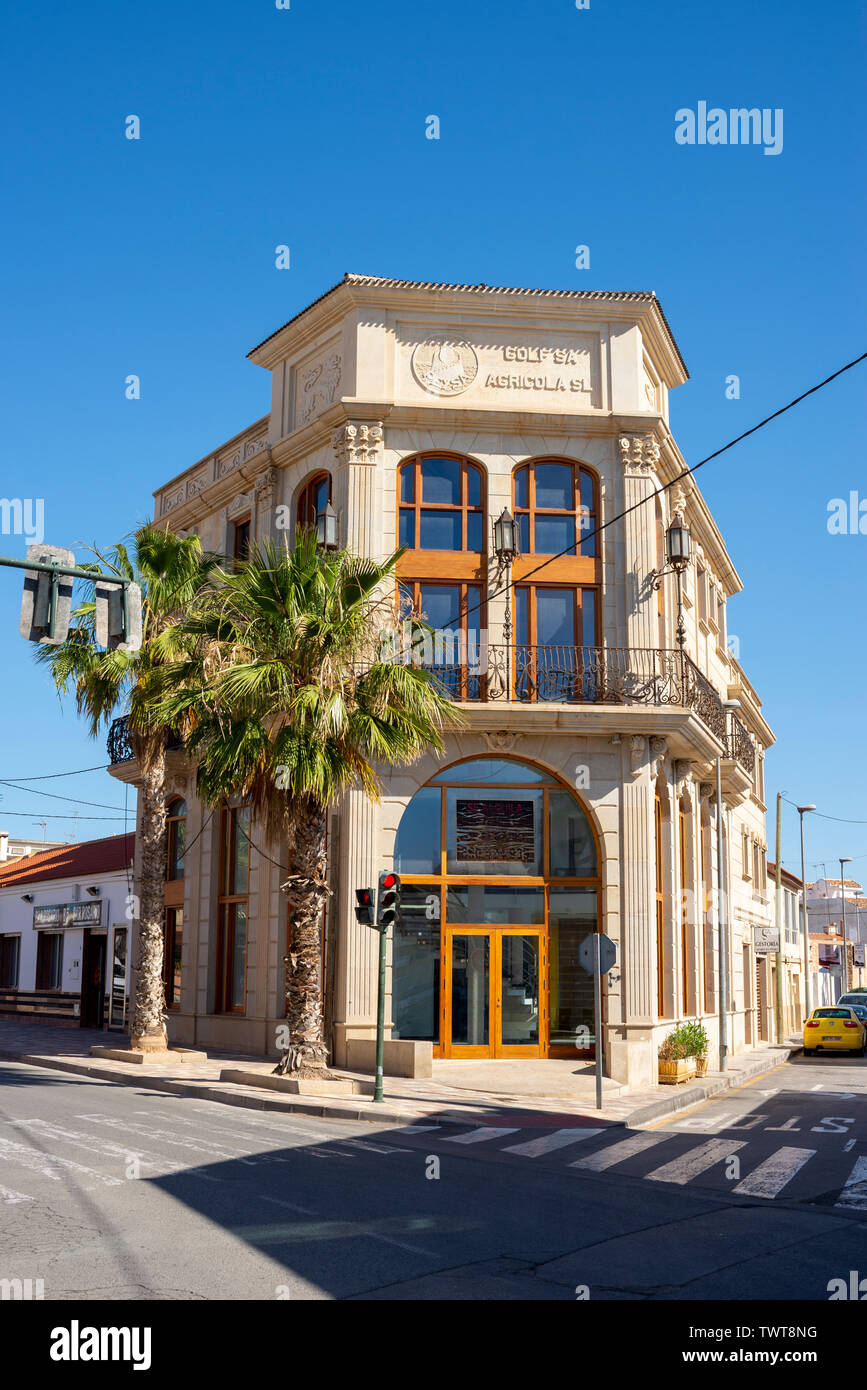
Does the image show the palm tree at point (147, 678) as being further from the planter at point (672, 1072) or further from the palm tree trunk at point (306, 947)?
the planter at point (672, 1072)

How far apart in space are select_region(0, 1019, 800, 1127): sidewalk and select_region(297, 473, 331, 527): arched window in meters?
10.2

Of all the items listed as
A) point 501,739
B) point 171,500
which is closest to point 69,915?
point 171,500

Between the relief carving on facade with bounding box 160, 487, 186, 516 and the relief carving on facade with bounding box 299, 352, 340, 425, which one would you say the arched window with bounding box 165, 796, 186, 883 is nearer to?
the relief carving on facade with bounding box 160, 487, 186, 516

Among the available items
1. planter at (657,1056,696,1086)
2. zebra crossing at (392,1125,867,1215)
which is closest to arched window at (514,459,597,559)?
planter at (657,1056,696,1086)

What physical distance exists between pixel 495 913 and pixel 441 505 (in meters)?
7.26

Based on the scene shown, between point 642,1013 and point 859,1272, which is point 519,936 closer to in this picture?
point 642,1013

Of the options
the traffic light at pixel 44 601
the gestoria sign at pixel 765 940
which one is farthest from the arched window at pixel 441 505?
the gestoria sign at pixel 765 940

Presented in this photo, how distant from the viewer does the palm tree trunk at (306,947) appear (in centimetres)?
1767

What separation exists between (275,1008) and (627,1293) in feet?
53.7

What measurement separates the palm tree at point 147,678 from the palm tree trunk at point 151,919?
0.06 ft

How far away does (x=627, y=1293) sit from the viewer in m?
6.86

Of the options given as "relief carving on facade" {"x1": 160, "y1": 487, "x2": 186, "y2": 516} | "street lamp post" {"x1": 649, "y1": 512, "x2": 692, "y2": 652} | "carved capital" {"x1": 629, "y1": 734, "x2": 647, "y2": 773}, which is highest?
"relief carving on facade" {"x1": 160, "y1": 487, "x2": 186, "y2": 516}

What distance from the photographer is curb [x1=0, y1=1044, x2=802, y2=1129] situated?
15.2 meters
